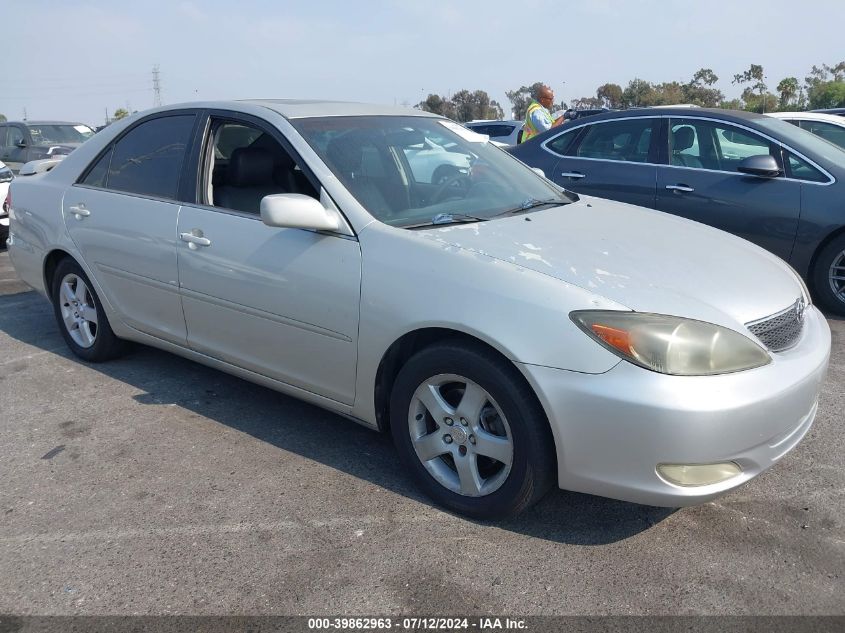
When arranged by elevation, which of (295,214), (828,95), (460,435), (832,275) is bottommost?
(460,435)

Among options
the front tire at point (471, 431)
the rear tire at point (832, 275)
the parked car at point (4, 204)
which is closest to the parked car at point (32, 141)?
the parked car at point (4, 204)

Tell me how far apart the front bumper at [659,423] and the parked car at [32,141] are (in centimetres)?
1280

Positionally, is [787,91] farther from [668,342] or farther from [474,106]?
[668,342]

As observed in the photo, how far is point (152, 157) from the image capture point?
424 centimetres

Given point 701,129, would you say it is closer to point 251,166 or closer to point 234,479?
point 251,166

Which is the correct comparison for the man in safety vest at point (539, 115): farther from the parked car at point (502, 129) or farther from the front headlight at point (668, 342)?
the parked car at point (502, 129)

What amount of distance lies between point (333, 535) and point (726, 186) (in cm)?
444

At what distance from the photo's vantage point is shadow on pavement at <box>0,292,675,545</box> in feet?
9.74

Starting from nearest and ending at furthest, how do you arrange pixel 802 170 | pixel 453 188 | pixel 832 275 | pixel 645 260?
1. pixel 645 260
2. pixel 453 188
3. pixel 832 275
4. pixel 802 170

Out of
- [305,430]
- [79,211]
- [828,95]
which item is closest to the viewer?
[305,430]

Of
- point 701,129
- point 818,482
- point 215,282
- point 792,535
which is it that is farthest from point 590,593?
point 701,129

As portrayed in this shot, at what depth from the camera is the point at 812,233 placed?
220 inches

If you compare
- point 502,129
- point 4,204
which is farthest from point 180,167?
point 502,129

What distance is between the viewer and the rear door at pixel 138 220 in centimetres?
398
